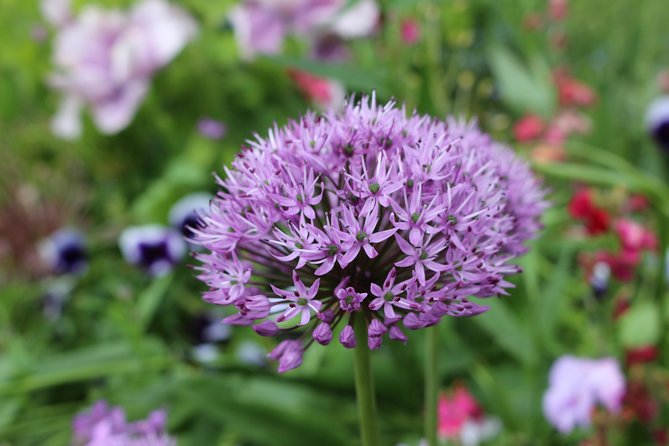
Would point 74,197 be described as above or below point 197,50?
below

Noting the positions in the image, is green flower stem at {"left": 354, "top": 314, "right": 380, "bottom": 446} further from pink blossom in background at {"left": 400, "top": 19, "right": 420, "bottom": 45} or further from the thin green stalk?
pink blossom in background at {"left": 400, "top": 19, "right": 420, "bottom": 45}

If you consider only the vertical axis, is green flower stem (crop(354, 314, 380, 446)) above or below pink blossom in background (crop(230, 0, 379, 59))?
below

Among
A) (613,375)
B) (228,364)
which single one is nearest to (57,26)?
(228,364)

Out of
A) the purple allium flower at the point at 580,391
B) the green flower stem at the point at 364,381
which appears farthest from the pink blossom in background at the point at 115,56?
the green flower stem at the point at 364,381

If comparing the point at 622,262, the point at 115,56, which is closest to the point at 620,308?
the point at 622,262

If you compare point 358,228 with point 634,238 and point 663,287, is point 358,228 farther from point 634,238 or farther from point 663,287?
point 634,238

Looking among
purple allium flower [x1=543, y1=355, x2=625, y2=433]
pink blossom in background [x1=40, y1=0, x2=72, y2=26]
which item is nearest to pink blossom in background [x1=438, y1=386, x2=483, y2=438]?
purple allium flower [x1=543, y1=355, x2=625, y2=433]

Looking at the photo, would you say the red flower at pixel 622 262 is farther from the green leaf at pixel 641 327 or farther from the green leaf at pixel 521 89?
the green leaf at pixel 521 89

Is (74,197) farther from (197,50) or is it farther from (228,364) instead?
(228,364)
